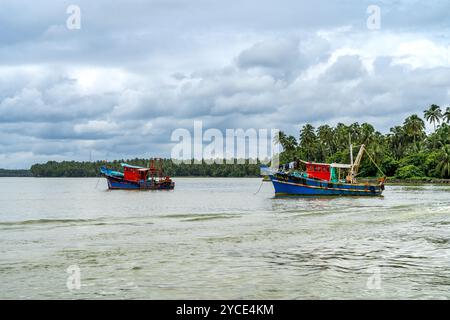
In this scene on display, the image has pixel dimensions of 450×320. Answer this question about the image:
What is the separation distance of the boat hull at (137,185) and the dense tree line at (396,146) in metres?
43.5

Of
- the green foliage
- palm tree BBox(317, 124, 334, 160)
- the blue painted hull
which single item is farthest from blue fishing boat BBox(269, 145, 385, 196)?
palm tree BBox(317, 124, 334, 160)

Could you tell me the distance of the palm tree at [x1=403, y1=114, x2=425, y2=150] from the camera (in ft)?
450

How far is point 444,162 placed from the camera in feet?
375

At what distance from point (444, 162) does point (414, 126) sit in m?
24.9

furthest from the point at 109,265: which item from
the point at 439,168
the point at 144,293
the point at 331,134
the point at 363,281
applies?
the point at 331,134

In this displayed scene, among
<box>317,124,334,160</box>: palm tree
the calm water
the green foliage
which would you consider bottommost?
the calm water

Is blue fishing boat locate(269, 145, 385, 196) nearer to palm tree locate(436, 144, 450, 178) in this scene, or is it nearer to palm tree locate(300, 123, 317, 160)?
palm tree locate(436, 144, 450, 178)

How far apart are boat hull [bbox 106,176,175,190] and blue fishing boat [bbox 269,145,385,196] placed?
36.6m

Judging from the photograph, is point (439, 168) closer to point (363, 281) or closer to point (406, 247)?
A: point (406, 247)

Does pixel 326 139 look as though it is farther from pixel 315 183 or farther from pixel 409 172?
pixel 315 183

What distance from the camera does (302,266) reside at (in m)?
18.2

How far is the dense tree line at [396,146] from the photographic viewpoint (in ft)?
406

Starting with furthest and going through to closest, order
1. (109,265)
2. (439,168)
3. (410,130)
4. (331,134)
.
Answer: (331,134) < (410,130) < (439,168) < (109,265)
